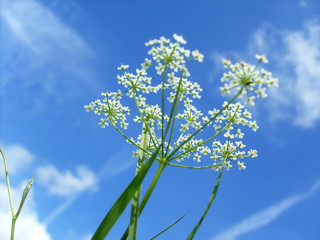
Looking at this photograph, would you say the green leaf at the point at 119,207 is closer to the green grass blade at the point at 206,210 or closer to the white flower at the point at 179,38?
the green grass blade at the point at 206,210

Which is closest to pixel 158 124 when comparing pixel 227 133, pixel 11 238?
pixel 227 133

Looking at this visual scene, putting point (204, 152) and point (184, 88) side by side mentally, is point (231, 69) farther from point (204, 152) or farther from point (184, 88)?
point (204, 152)

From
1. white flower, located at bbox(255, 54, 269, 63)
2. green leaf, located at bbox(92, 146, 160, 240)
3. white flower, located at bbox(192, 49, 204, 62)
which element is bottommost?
green leaf, located at bbox(92, 146, 160, 240)

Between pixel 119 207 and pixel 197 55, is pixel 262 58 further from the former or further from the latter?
pixel 119 207

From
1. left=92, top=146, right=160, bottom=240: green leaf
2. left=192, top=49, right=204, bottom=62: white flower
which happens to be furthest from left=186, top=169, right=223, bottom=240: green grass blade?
left=192, top=49, right=204, bottom=62: white flower

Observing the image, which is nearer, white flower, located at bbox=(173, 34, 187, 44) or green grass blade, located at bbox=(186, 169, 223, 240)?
green grass blade, located at bbox=(186, 169, 223, 240)

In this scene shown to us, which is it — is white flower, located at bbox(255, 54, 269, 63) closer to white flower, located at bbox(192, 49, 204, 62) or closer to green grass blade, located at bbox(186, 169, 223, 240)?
white flower, located at bbox(192, 49, 204, 62)

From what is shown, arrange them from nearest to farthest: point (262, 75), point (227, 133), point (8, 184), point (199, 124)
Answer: point (8, 184)
point (262, 75)
point (227, 133)
point (199, 124)

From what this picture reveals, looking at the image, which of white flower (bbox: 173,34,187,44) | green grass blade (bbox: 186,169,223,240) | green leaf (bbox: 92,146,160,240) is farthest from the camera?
white flower (bbox: 173,34,187,44)

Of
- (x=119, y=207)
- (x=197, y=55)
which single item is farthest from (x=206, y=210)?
(x=197, y=55)
